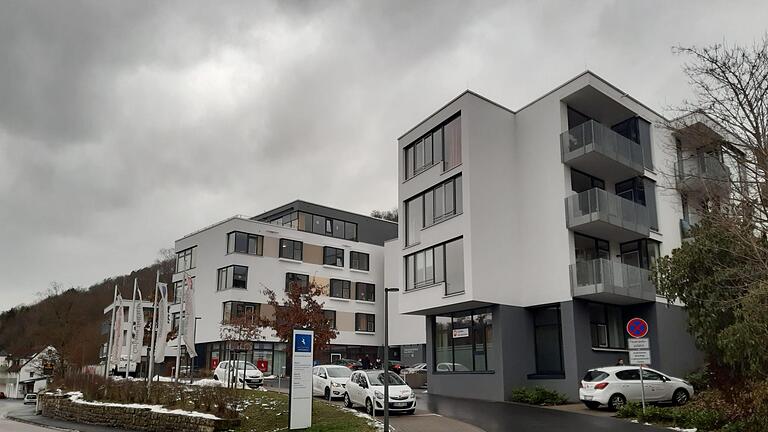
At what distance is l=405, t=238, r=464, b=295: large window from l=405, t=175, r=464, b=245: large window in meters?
1.14

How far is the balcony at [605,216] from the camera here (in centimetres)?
2802

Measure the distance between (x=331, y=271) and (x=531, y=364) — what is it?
104 feet

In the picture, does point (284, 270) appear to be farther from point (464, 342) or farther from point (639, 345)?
point (639, 345)

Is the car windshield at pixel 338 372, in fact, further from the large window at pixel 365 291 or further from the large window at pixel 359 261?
the large window at pixel 359 261

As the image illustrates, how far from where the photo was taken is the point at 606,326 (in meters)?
29.6

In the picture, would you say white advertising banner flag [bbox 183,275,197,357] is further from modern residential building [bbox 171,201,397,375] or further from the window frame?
the window frame

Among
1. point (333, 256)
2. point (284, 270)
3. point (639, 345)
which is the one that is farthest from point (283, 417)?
point (333, 256)

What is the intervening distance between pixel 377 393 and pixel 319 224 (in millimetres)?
38729

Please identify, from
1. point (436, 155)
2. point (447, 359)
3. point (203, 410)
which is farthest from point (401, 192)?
point (203, 410)

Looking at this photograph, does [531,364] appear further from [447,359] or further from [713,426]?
[713,426]

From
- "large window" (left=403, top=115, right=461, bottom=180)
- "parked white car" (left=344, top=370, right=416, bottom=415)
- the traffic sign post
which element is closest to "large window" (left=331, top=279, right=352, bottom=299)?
"large window" (left=403, top=115, right=461, bottom=180)

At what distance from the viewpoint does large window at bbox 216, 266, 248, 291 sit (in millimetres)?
51875

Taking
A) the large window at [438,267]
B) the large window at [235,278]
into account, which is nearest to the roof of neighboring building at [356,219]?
the large window at [235,278]

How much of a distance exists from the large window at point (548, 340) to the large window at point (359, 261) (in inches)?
1262
